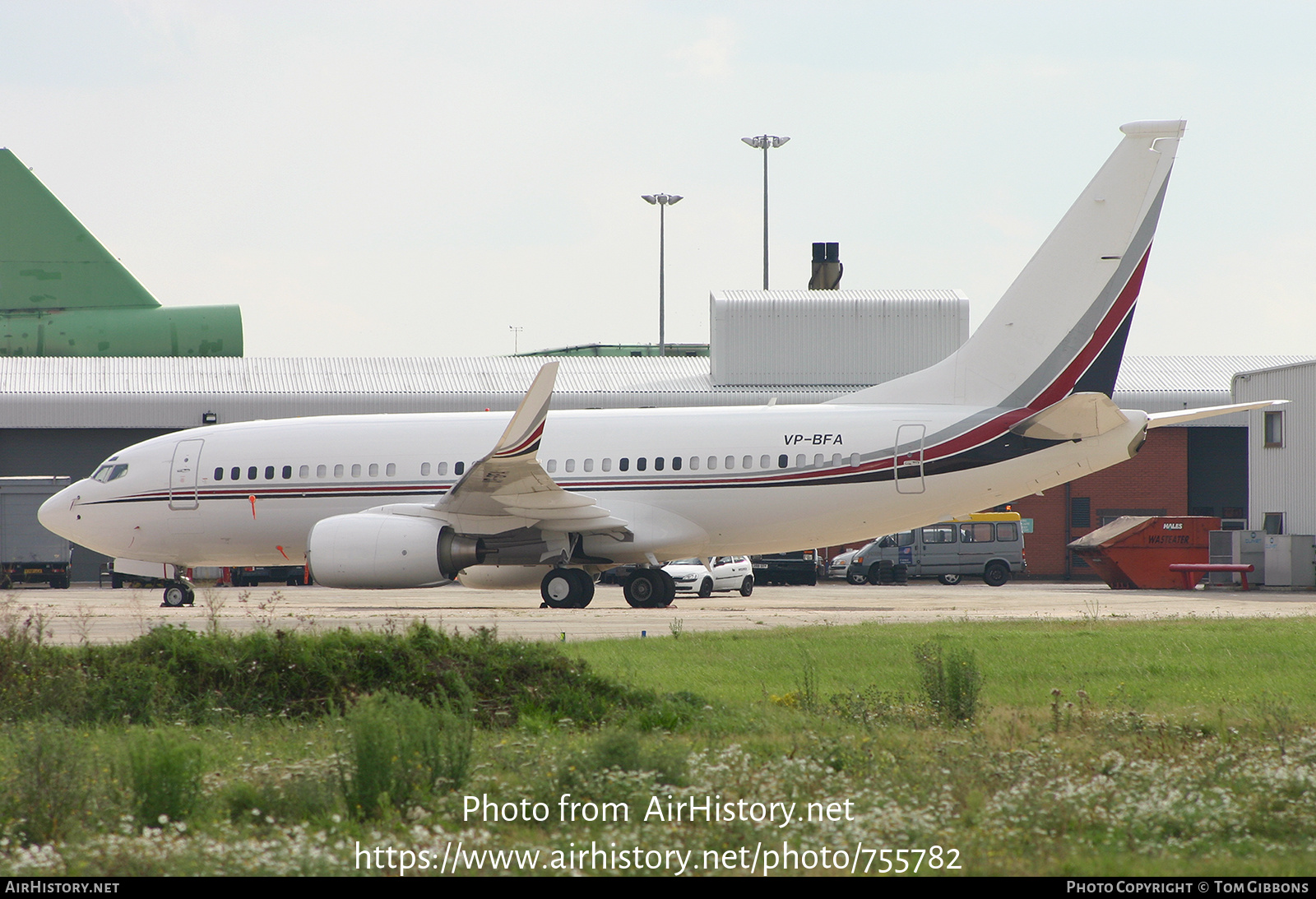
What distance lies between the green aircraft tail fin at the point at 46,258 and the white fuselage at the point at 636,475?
73.7ft

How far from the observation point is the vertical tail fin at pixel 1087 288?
2098 centimetres

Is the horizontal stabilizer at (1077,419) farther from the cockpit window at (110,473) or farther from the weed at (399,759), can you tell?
the cockpit window at (110,473)

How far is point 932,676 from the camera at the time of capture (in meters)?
10.4

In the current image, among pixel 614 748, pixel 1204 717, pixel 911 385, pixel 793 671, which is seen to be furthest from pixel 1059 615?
pixel 614 748

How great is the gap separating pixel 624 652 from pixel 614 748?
6.23 meters

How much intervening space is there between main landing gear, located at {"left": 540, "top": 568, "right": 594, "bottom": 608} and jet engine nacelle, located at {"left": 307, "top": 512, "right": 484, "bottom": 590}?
6.25ft

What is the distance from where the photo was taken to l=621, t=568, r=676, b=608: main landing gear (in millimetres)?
24062

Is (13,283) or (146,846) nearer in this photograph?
(146,846)

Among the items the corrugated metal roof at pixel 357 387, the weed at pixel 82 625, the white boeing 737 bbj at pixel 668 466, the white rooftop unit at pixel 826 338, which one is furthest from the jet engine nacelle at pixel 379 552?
the white rooftop unit at pixel 826 338

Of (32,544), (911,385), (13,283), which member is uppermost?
(13,283)

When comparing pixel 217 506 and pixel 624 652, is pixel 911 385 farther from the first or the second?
pixel 217 506

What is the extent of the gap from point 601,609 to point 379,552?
4.16m

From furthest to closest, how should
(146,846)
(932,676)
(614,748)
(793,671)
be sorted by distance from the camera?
(793,671) < (932,676) < (614,748) < (146,846)

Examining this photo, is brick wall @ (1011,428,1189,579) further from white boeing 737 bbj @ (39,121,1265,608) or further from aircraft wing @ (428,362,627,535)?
aircraft wing @ (428,362,627,535)
